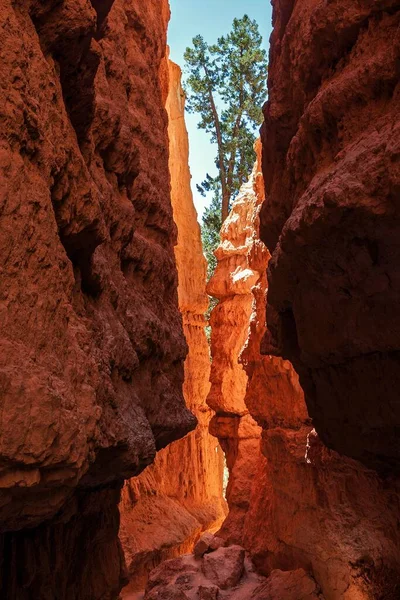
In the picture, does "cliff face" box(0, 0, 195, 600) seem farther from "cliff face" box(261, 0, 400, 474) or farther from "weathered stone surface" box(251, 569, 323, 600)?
"weathered stone surface" box(251, 569, 323, 600)

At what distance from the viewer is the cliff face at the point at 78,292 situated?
8.49ft

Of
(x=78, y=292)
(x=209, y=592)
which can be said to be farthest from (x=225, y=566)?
(x=78, y=292)

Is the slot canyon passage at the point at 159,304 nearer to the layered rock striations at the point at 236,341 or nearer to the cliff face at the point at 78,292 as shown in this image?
the cliff face at the point at 78,292

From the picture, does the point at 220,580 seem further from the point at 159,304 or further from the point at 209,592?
the point at 159,304

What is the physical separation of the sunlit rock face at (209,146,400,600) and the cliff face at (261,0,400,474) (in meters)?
1.19

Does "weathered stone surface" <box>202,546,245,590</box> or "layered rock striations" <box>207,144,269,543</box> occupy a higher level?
"layered rock striations" <box>207,144,269,543</box>

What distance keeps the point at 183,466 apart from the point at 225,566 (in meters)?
7.31

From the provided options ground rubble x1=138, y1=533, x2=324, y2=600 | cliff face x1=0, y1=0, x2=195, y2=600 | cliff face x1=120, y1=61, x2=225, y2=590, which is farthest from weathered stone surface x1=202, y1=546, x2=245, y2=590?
cliff face x1=0, y1=0, x2=195, y2=600

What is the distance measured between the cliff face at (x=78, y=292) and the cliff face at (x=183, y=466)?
16.7ft

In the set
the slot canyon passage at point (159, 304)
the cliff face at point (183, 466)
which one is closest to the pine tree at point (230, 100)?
the cliff face at point (183, 466)

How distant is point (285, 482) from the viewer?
936 cm

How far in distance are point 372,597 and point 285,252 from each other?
4.69m

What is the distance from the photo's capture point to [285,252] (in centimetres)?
531

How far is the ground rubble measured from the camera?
26.4 feet
